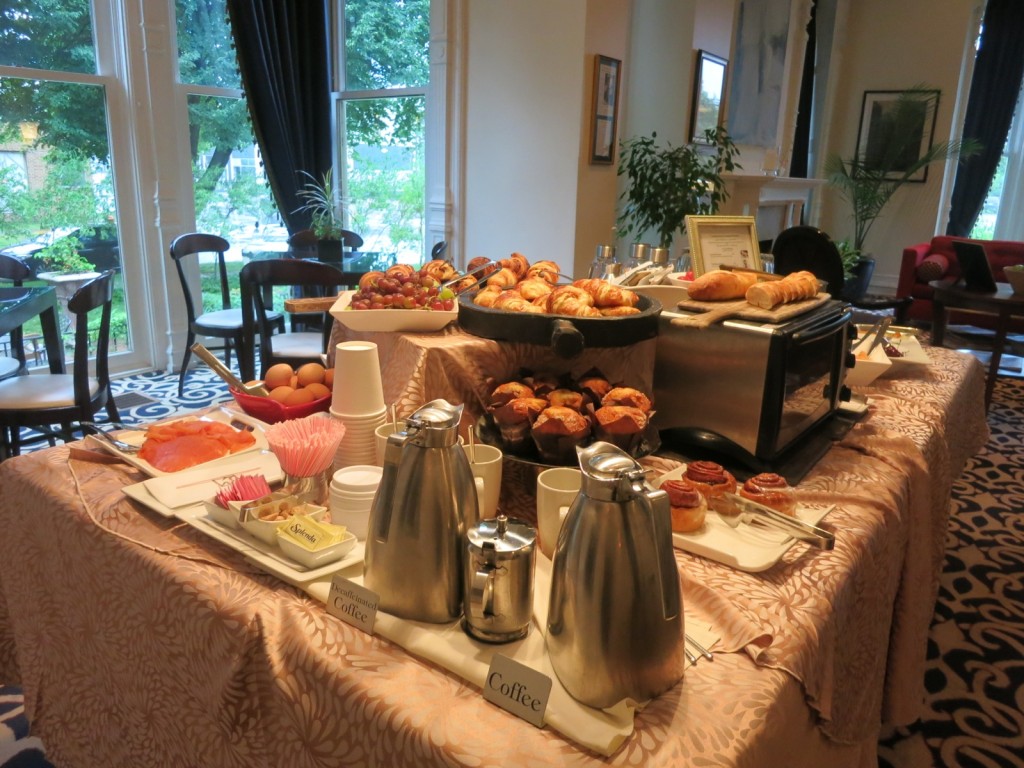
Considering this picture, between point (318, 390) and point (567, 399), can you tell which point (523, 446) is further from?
point (318, 390)

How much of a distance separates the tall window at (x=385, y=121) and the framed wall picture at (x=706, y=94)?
5.56 feet

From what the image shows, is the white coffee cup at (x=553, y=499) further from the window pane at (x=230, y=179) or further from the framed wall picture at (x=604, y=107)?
the window pane at (x=230, y=179)

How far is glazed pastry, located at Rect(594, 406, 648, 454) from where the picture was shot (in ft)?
3.52

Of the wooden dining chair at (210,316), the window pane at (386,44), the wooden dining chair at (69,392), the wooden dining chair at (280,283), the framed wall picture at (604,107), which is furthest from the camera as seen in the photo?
the window pane at (386,44)

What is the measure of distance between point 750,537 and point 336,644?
57 cm

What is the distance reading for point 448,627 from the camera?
2.59ft

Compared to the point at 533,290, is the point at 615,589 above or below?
below

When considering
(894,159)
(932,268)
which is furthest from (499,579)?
(894,159)

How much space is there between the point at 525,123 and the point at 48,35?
2485 millimetres

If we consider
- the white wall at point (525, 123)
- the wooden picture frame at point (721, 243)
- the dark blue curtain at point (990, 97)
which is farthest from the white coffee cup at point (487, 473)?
the dark blue curtain at point (990, 97)

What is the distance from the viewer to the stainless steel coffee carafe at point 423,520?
76cm

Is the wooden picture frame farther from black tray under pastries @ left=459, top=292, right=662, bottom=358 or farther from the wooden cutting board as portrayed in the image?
black tray under pastries @ left=459, top=292, right=662, bottom=358

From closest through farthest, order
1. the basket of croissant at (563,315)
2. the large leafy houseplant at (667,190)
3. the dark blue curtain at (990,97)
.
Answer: the basket of croissant at (563,315) → the large leafy houseplant at (667,190) → the dark blue curtain at (990,97)

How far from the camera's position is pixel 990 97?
22.4 feet
